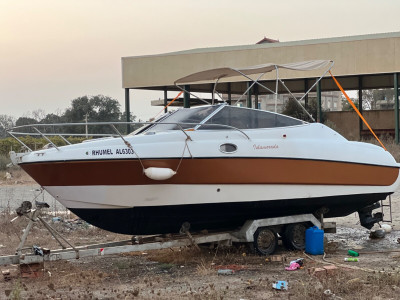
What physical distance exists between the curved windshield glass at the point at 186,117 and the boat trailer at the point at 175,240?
1368 millimetres

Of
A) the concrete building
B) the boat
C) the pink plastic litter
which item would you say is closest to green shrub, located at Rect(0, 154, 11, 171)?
the concrete building

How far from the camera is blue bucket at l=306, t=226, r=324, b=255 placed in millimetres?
8812

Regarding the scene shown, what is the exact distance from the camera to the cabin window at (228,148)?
7.95 meters

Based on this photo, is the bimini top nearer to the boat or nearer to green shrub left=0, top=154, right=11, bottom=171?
the boat

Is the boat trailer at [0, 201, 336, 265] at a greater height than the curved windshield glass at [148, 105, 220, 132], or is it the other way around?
the curved windshield glass at [148, 105, 220, 132]

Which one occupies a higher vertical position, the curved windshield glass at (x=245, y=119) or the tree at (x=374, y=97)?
the tree at (x=374, y=97)

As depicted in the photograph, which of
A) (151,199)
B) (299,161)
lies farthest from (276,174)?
(151,199)

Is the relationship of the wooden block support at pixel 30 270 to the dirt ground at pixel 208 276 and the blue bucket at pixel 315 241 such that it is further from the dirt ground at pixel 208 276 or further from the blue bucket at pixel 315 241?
the blue bucket at pixel 315 241

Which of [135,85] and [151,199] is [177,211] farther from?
[135,85]

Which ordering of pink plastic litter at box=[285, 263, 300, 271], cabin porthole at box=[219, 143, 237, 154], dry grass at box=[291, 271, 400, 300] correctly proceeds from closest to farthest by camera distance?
dry grass at box=[291, 271, 400, 300], pink plastic litter at box=[285, 263, 300, 271], cabin porthole at box=[219, 143, 237, 154]

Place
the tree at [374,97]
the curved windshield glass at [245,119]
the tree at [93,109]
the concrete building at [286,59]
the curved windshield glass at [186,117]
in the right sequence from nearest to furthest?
the curved windshield glass at [186,117], the curved windshield glass at [245,119], the concrete building at [286,59], the tree at [93,109], the tree at [374,97]

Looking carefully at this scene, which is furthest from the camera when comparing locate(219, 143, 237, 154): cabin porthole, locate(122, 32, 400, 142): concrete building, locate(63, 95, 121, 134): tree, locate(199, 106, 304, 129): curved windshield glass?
locate(63, 95, 121, 134): tree

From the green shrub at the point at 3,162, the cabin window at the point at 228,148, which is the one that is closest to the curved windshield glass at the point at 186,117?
the cabin window at the point at 228,148

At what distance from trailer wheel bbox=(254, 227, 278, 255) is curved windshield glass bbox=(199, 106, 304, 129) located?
151 centimetres
